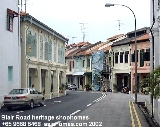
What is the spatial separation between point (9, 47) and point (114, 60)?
3423cm

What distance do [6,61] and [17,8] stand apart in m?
4.98

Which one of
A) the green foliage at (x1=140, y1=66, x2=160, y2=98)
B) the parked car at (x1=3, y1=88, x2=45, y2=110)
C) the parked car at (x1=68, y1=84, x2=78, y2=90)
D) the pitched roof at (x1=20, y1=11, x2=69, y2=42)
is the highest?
the pitched roof at (x1=20, y1=11, x2=69, y2=42)

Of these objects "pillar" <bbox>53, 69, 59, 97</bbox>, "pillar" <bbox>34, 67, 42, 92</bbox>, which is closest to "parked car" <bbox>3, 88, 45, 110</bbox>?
"pillar" <bbox>34, 67, 42, 92</bbox>

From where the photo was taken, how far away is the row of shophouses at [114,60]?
50.2m

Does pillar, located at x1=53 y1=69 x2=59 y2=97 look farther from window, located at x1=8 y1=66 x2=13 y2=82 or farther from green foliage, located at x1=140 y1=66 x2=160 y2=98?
green foliage, located at x1=140 y1=66 x2=160 y2=98

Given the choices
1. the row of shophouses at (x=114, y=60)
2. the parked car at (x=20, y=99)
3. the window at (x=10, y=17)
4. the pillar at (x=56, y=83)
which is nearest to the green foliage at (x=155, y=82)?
the parked car at (x=20, y=99)

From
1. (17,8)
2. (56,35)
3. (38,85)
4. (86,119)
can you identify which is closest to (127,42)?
(56,35)

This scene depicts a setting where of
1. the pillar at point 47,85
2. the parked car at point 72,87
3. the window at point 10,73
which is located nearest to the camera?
the window at point 10,73

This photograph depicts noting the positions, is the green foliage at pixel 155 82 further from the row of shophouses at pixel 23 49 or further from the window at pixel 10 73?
the window at pixel 10 73

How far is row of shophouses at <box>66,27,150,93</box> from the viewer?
5016 centimetres

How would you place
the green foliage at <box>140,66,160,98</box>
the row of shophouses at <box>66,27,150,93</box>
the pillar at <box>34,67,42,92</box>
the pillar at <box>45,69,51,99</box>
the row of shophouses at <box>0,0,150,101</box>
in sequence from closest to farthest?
the green foliage at <box>140,66,160,98</box> < the row of shophouses at <box>0,0,150,101</box> < the pillar at <box>34,67,42,92</box> < the pillar at <box>45,69,51,99</box> < the row of shophouses at <box>66,27,150,93</box>

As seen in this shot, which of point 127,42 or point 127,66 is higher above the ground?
point 127,42

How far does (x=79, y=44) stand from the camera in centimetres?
8050

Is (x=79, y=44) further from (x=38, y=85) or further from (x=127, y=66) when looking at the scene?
(x=38, y=85)
